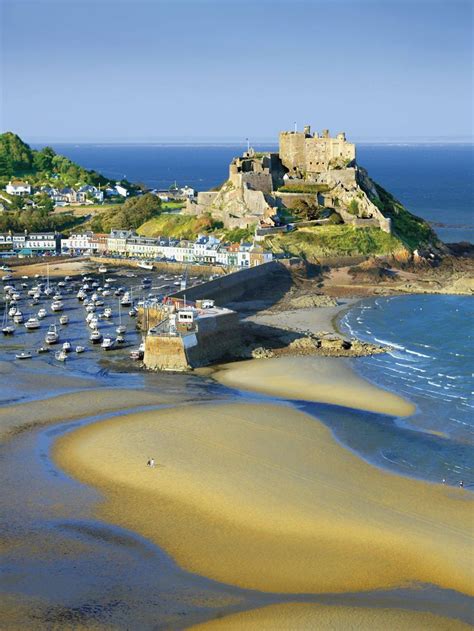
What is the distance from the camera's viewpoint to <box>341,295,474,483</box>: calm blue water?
31.6m

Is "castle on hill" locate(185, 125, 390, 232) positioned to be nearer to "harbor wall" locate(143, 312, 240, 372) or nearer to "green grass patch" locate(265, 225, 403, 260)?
"green grass patch" locate(265, 225, 403, 260)

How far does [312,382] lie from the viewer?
38.1 meters

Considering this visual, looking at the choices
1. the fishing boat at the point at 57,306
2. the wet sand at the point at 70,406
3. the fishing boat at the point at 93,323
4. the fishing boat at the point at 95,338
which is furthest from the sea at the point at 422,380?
the fishing boat at the point at 57,306

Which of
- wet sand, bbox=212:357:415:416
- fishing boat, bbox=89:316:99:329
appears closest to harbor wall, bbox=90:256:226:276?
fishing boat, bbox=89:316:99:329

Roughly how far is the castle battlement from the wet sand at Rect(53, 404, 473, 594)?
46444mm

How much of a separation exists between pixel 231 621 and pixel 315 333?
87.7 ft

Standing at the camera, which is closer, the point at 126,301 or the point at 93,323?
the point at 93,323

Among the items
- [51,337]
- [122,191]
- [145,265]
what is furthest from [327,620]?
[122,191]

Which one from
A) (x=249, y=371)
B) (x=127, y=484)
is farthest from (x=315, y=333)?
(x=127, y=484)

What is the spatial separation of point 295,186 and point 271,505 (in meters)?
51.2

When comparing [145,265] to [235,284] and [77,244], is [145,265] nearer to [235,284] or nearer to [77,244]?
[77,244]

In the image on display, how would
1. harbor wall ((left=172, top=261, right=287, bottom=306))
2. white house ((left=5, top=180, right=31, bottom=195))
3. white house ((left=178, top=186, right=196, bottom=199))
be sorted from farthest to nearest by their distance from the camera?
white house ((left=5, top=180, right=31, bottom=195)), white house ((left=178, top=186, right=196, bottom=199)), harbor wall ((left=172, top=261, right=287, bottom=306))

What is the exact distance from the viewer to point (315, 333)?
1818 inches

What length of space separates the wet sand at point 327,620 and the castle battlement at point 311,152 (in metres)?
57.9
